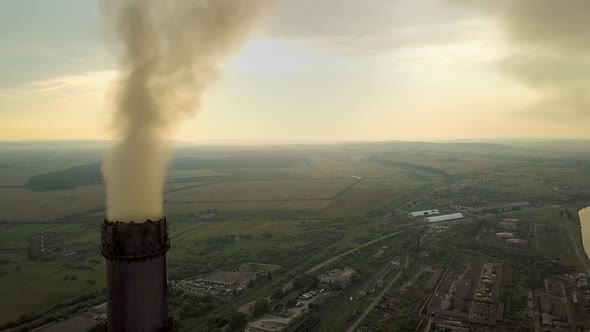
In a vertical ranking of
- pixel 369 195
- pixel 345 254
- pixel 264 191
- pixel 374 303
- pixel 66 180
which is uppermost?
pixel 369 195

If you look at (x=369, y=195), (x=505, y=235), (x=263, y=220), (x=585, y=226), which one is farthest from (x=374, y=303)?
(x=369, y=195)

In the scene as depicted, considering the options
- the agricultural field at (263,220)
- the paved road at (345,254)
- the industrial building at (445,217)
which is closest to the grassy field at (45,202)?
the agricultural field at (263,220)

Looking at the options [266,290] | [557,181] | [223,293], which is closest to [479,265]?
[266,290]

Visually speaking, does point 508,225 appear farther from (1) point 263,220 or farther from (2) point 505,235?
(1) point 263,220

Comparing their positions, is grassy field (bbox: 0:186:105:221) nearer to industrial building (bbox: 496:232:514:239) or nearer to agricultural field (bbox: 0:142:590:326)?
agricultural field (bbox: 0:142:590:326)

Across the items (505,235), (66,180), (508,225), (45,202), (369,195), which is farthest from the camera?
(66,180)

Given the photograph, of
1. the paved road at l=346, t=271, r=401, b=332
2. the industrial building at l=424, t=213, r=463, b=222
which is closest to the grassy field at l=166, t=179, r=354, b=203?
the industrial building at l=424, t=213, r=463, b=222

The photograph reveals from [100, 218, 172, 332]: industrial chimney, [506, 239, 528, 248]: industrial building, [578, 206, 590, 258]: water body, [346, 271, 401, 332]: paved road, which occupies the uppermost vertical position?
[100, 218, 172, 332]: industrial chimney
